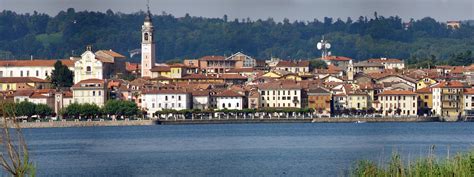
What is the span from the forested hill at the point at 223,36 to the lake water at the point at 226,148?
50.0 m

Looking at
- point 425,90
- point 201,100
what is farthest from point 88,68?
point 425,90

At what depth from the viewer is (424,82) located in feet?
193

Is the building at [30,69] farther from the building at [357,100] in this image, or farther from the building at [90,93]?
the building at [357,100]

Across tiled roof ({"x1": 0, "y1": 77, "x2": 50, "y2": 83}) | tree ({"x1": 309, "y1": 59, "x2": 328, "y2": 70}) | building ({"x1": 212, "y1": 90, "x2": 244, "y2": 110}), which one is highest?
tree ({"x1": 309, "y1": 59, "x2": 328, "y2": 70})

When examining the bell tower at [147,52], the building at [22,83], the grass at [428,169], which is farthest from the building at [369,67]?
the grass at [428,169]

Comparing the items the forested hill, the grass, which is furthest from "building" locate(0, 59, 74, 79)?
the grass

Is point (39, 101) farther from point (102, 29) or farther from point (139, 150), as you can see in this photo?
point (102, 29)

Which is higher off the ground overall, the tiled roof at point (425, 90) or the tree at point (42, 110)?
the tiled roof at point (425, 90)

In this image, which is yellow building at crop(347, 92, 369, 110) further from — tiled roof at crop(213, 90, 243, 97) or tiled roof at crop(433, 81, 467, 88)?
tiled roof at crop(213, 90, 243, 97)

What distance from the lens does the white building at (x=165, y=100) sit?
5312cm

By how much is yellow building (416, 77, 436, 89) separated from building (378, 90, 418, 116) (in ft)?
10.7

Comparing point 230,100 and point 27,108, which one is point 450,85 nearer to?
point 230,100

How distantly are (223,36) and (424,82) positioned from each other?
52.8 meters

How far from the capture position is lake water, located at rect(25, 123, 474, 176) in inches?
954
